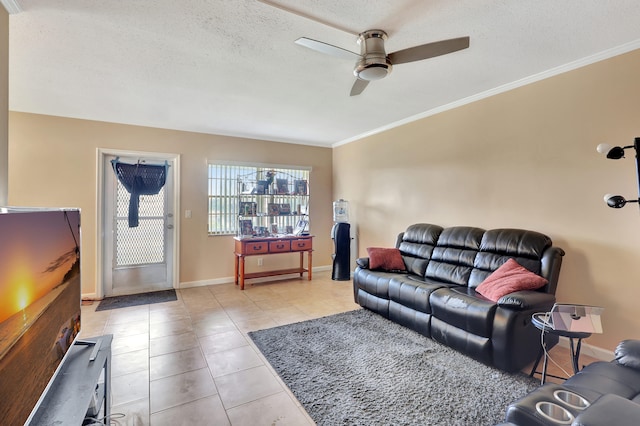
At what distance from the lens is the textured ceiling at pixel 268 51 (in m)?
1.91

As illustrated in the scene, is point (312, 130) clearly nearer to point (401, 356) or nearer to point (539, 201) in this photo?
point (539, 201)

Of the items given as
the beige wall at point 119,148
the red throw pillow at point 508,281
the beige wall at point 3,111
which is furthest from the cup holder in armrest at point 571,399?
the beige wall at point 119,148

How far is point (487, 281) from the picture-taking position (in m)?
2.71

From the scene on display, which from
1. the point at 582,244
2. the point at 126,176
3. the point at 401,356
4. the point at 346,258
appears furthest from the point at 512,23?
the point at 126,176

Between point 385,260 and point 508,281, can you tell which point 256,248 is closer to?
point 385,260

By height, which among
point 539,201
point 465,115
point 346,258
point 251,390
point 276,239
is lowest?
point 251,390

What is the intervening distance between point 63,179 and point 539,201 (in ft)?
18.3

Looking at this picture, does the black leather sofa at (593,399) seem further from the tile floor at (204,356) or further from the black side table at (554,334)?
the tile floor at (204,356)

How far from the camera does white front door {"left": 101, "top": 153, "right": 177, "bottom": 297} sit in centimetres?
427

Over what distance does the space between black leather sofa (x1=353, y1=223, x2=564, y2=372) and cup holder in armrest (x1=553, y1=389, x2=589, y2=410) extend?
3.12ft

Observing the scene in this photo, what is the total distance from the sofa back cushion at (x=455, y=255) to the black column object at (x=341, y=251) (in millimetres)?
1821

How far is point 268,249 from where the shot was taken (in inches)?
190

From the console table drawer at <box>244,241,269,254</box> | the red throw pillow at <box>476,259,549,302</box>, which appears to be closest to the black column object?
the console table drawer at <box>244,241,269,254</box>

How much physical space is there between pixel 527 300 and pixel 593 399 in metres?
1.02
